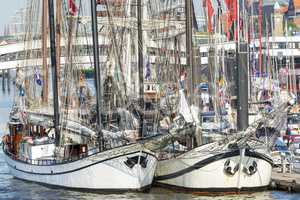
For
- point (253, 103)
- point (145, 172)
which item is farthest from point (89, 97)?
point (145, 172)

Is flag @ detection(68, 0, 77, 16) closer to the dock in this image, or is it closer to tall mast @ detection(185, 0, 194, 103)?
tall mast @ detection(185, 0, 194, 103)

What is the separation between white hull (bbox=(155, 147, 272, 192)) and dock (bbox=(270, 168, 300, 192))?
0.50 m

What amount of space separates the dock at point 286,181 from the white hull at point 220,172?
50 centimetres

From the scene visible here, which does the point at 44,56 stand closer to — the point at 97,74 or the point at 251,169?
the point at 97,74

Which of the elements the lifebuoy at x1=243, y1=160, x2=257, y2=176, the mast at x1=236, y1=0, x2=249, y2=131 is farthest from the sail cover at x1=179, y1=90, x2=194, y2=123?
the lifebuoy at x1=243, y1=160, x2=257, y2=176

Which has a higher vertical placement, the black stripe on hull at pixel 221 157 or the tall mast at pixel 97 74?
the tall mast at pixel 97 74

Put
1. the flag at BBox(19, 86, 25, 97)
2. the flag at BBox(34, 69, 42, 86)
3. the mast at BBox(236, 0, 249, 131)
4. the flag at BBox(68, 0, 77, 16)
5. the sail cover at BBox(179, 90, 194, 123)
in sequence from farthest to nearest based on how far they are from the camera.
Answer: the flag at BBox(34, 69, 42, 86), the flag at BBox(19, 86, 25, 97), the flag at BBox(68, 0, 77, 16), the sail cover at BBox(179, 90, 194, 123), the mast at BBox(236, 0, 249, 131)

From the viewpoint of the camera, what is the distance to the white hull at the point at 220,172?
45.4m

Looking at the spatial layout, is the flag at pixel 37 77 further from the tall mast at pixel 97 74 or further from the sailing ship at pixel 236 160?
the sailing ship at pixel 236 160

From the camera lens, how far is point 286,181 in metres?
46.1

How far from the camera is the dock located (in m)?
45.5

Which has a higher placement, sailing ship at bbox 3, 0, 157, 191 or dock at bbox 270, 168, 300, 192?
sailing ship at bbox 3, 0, 157, 191

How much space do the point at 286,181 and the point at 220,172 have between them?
3373 millimetres

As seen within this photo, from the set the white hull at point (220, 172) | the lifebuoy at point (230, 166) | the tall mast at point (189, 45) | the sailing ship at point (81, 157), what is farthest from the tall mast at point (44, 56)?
the lifebuoy at point (230, 166)
